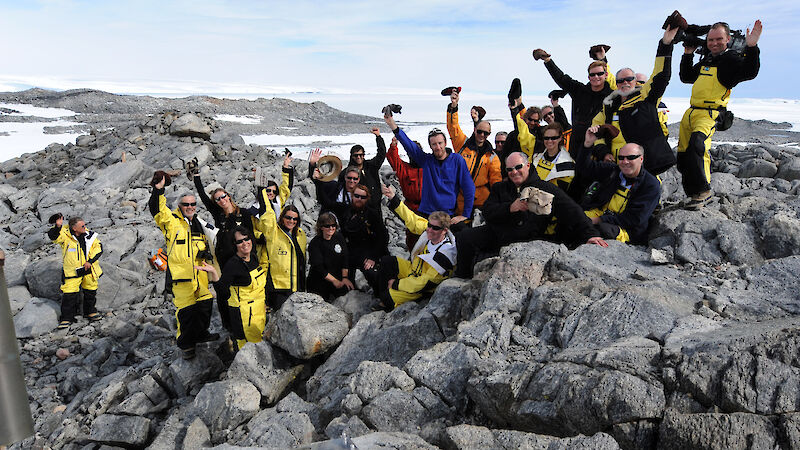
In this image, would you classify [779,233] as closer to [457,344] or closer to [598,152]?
[598,152]

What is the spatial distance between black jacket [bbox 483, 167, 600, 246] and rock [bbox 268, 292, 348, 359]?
2.42m

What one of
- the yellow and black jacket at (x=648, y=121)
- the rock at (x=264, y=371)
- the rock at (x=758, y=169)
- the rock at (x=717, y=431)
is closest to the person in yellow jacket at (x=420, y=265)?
the rock at (x=264, y=371)

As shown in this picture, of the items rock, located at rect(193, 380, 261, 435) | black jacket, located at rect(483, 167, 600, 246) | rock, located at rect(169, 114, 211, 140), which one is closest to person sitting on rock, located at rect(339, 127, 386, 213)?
black jacket, located at rect(483, 167, 600, 246)

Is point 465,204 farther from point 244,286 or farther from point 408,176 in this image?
point 244,286

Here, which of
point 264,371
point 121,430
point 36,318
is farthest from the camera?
point 36,318

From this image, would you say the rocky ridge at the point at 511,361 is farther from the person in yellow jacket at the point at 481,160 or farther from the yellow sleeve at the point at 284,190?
the person in yellow jacket at the point at 481,160

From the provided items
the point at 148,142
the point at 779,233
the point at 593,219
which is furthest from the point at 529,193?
the point at 148,142

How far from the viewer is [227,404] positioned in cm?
585

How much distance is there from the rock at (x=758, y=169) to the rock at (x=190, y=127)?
17.5m

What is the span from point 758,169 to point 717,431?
43.3 ft

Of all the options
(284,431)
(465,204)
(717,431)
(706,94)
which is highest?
(706,94)

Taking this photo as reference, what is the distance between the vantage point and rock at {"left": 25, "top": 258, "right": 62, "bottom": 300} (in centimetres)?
1156

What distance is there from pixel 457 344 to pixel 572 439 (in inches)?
69.7

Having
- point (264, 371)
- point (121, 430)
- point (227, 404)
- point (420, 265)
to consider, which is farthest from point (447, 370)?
point (121, 430)
